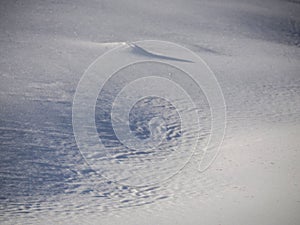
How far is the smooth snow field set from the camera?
2051 mm

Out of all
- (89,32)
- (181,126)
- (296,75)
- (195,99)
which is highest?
(89,32)

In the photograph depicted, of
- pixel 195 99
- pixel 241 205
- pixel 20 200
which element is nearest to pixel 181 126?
pixel 195 99

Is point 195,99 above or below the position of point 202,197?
above

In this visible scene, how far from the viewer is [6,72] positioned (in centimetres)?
331

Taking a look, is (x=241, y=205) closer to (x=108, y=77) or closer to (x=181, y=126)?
(x=181, y=126)

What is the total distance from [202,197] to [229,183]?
8.0 inches

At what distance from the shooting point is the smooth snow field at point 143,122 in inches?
80.7

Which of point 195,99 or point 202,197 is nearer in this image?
point 202,197

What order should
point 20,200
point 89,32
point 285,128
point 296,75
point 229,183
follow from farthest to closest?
point 89,32, point 296,75, point 285,128, point 229,183, point 20,200

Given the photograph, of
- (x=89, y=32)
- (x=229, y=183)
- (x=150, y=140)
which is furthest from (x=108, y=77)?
(x=229, y=183)

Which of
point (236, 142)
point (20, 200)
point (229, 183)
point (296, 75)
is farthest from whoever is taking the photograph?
point (296, 75)

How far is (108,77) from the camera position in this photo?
3449mm

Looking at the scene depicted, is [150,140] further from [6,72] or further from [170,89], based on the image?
[6,72]

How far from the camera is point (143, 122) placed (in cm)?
284
